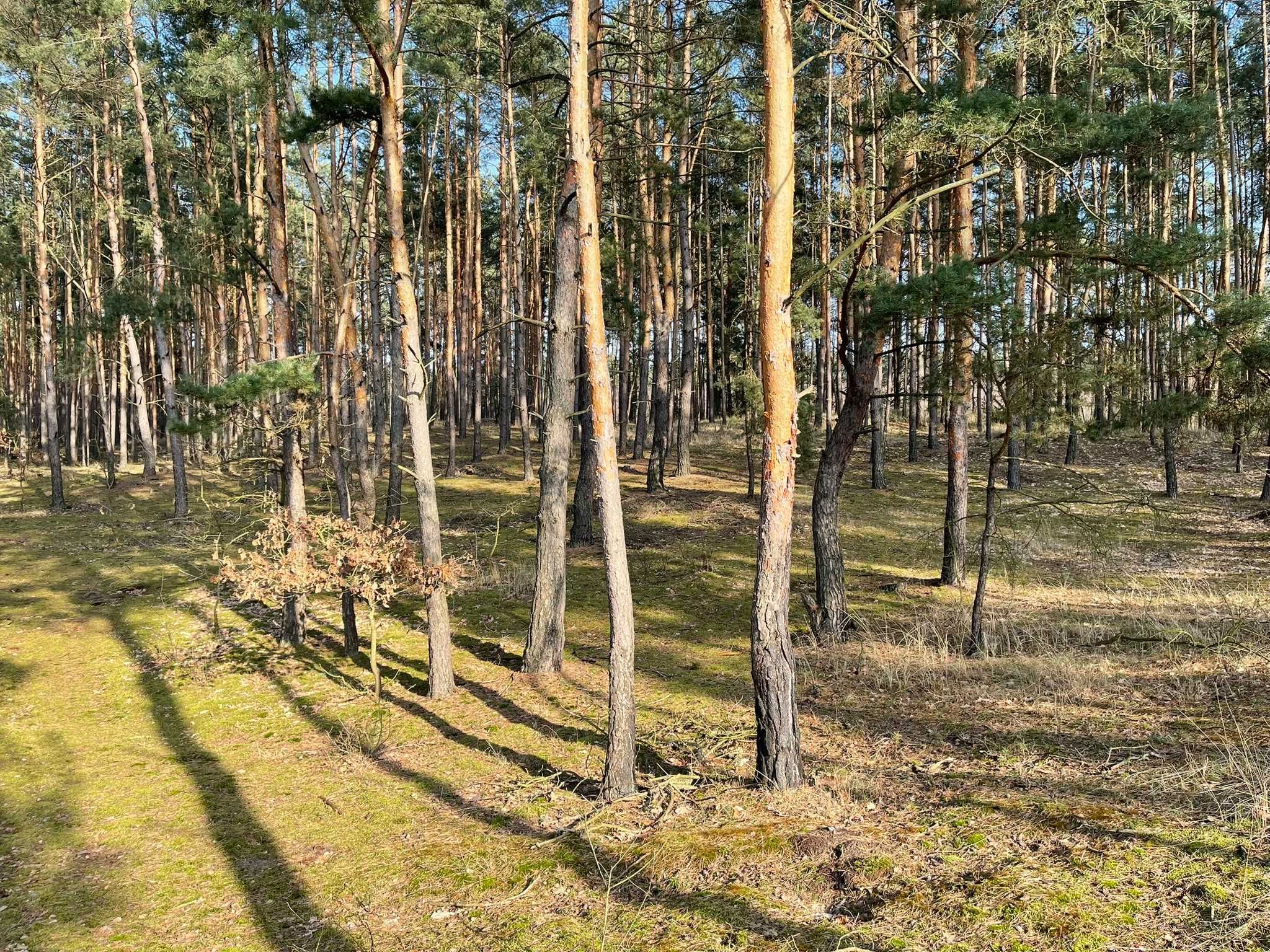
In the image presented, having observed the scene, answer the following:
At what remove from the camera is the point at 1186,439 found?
27562 mm

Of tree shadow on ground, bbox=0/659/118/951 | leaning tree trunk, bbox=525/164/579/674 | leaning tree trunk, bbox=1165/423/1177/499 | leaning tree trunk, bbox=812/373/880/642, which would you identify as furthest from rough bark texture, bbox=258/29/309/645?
leaning tree trunk, bbox=1165/423/1177/499

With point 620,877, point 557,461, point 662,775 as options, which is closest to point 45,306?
point 557,461

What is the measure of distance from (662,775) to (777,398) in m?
3.67

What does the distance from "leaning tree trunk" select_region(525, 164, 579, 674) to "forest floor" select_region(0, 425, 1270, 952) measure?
1.86 feet

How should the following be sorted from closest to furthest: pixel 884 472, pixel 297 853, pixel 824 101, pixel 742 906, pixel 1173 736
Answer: pixel 742 906
pixel 297 853
pixel 1173 736
pixel 824 101
pixel 884 472

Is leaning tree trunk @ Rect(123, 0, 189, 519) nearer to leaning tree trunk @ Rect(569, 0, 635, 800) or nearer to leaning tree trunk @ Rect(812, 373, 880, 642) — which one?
leaning tree trunk @ Rect(812, 373, 880, 642)

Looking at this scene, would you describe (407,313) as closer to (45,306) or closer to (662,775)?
(662,775)

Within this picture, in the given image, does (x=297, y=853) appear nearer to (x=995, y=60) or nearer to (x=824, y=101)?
(x=995, y=60)

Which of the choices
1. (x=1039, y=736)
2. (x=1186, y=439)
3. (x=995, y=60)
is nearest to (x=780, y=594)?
(x=1039, y=736)

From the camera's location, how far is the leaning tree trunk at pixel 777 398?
663 centimetres

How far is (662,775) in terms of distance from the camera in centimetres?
750

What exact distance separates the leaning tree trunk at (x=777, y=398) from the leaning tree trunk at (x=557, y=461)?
13.8ft

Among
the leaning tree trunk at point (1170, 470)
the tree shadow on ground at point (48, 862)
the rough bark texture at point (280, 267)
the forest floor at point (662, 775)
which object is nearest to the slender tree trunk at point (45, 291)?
the forest floor at point (662, 775)

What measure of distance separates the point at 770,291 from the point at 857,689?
5.27 meters
